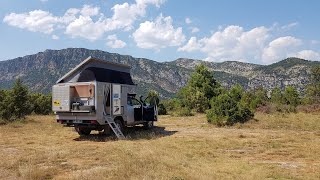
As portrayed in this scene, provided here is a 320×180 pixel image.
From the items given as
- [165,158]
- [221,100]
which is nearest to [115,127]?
[165,158]

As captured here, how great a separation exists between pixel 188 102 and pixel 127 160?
31.7 metres

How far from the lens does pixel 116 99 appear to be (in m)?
17.0

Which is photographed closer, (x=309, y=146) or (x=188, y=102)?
(x=309, y=146)

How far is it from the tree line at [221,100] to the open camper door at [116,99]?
7.83 metres

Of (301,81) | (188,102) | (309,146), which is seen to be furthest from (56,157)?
(301,81)

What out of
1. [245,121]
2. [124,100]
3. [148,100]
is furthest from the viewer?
[245,121]

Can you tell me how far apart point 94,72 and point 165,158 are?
768 centimetres

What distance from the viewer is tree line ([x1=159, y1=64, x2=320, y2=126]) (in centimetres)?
2326

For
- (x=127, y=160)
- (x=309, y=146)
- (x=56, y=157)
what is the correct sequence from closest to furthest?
(x=127, y=160)
(x=56, y=157)
(x=309, y=146)

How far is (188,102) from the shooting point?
41406mm

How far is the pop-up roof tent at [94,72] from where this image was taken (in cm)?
1703

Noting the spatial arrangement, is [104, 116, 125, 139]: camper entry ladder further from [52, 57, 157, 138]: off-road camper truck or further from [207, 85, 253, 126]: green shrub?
[207, 85, 253, 126]: green shrub

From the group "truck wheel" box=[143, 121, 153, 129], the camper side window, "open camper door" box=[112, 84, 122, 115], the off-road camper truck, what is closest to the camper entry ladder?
the off-road camper truck

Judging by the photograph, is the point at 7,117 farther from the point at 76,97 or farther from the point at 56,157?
the point at 56,157
